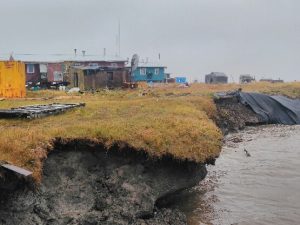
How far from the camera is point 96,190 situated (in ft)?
35.2

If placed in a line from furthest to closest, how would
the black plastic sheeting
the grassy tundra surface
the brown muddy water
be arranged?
1. the black plastic sheeting
2. the brown muddy water
3. the grassy tundra surface

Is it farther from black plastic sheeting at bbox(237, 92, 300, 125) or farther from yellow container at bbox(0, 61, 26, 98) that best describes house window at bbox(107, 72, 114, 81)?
yellow container at bbox(0, 61, 26, 98)

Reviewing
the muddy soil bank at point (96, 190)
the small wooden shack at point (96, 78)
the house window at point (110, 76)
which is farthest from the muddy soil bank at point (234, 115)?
the muddy soil bank at point (96, 190)

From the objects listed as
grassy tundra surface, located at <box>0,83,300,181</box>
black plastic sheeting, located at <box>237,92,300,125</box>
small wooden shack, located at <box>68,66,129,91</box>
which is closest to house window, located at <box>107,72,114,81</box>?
small wooden shack, located at <box>68,66,129,91</box>

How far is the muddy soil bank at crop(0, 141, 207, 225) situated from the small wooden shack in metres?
31.9

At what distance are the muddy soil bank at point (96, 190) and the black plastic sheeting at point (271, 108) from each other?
78.7 feet

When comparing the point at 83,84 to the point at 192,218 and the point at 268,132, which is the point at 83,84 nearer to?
the point at 268,132

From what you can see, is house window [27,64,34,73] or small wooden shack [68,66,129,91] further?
house window [27,64,34,73]

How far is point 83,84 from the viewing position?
43.9 meters

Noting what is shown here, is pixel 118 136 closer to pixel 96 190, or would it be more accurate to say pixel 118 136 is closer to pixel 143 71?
pixel 96 190

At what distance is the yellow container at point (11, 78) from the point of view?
96.0 ft

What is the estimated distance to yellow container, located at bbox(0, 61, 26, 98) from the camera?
29.2 meters

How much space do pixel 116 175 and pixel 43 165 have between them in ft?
6.55

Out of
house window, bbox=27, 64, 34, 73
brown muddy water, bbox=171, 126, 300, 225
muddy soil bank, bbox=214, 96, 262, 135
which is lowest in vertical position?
brown muddy water, bbox=171, 126, 300, 225
